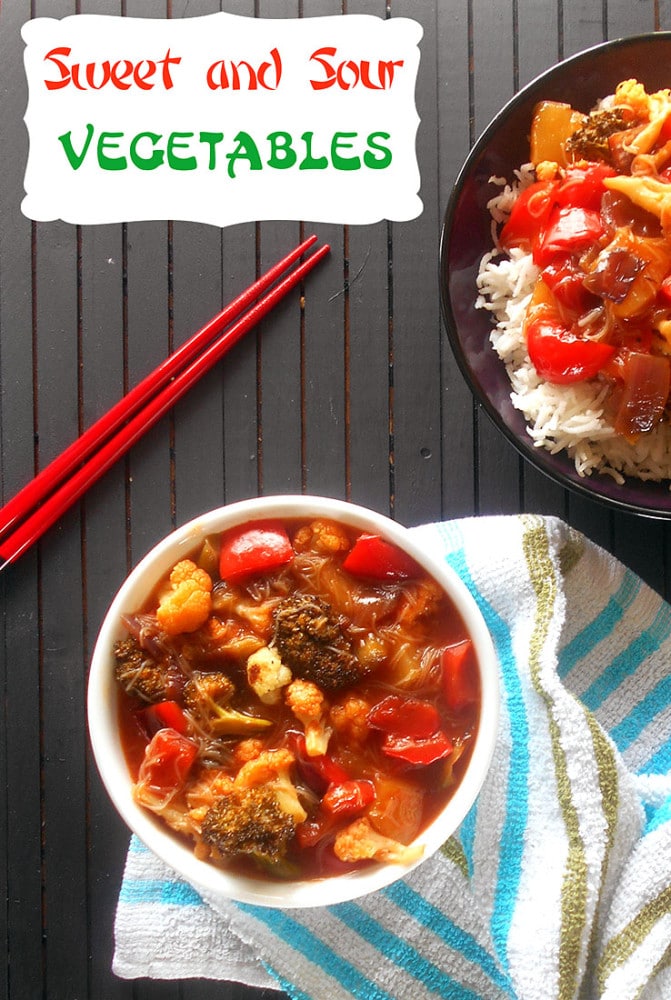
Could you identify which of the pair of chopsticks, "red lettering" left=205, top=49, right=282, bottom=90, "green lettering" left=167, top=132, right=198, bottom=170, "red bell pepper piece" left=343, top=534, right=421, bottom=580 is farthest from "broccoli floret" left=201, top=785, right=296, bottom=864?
"red lettering" left=205, top=49, right=282, bottom=90

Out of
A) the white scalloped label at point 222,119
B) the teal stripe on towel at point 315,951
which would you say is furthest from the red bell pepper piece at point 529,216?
the teal stripe on towel at point 315,951

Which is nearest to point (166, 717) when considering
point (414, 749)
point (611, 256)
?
point (414, 749)

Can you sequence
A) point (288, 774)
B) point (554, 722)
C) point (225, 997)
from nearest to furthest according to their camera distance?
point (288, 774)
point (554, 722)
point (225, 997)

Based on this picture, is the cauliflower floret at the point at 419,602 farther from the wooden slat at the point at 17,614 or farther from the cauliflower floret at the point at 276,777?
the wooden slat at the point at 17,614

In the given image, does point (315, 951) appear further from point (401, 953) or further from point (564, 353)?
point (564, 353)

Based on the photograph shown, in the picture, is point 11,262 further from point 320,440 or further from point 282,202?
point 320,440

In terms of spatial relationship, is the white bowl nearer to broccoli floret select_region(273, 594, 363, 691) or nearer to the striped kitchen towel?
broccoli floret select_region(273, 594, 363, 691)

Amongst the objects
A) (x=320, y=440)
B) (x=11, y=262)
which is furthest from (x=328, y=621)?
(x=11, y=262)
